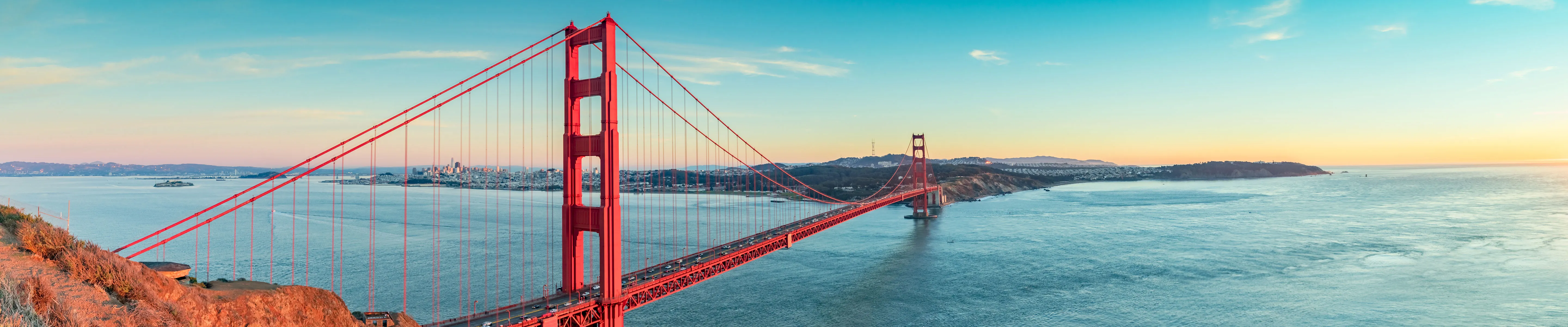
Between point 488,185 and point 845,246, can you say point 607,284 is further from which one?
point 488,185

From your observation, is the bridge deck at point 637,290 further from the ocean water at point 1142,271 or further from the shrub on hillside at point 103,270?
the shrub on hillside at point 103,270

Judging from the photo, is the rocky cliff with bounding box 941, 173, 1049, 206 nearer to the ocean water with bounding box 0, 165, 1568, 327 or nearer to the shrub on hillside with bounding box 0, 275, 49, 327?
the ocean water with bounding box 0, 165, 1568, 327

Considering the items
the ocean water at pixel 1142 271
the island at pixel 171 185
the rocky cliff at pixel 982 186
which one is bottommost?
the ocean water at pixel 1142 271

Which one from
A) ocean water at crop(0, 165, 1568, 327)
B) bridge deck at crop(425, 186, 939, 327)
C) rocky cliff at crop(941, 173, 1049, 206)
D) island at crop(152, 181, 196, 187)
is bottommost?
ocean water at crop(0, 165, 1568, 327)

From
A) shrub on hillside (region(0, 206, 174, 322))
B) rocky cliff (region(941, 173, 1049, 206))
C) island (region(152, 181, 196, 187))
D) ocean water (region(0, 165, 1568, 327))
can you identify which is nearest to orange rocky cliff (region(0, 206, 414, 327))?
shrub on hillside (region(0, 206, 174, 322))

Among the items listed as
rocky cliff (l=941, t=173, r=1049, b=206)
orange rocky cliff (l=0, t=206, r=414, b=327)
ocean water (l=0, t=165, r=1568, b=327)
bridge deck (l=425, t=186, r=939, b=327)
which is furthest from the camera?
rocky cliff (l=941, t=173, r=1049, b=206)

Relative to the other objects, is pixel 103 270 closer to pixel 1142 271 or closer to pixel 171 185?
pixel 1142 271

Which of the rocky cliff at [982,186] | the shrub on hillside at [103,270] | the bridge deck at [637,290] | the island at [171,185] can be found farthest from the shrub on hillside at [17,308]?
the island at [171,185]
